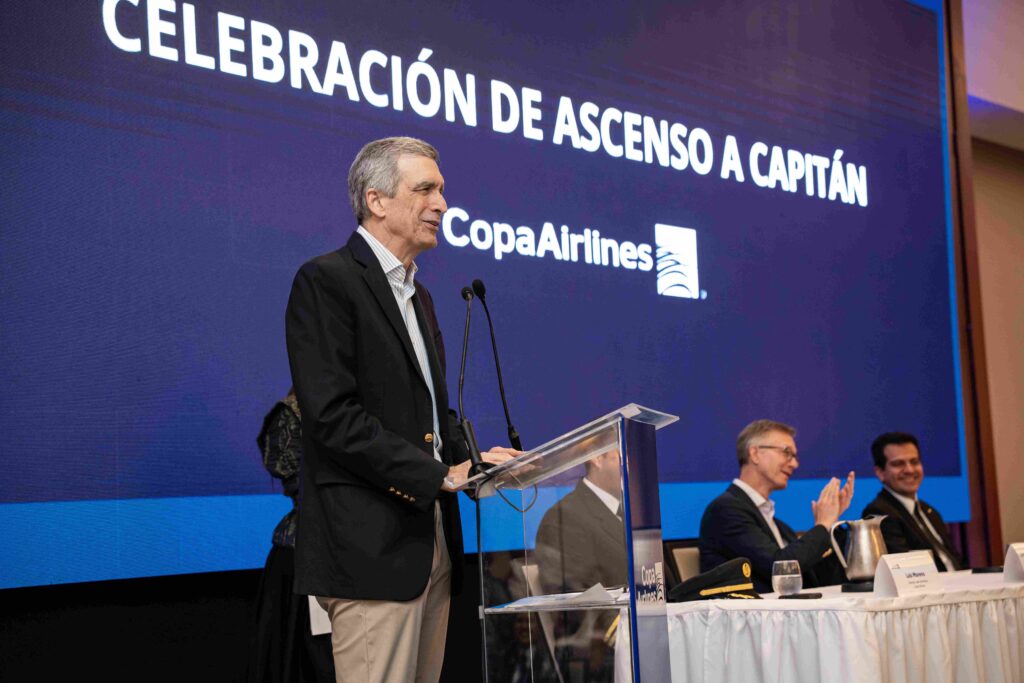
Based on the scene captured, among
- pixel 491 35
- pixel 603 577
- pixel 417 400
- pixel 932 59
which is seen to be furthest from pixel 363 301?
pixel 932 59

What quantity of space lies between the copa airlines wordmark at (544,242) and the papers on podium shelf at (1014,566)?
6.21 feet

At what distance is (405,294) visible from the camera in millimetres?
2332

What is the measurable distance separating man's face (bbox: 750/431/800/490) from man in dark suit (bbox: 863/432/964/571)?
0.58 m

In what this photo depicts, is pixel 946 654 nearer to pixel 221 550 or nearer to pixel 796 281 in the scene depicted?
pixel 221 550

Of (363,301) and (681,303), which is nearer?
(363,301)

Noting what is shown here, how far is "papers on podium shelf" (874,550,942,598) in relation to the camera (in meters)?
2.95

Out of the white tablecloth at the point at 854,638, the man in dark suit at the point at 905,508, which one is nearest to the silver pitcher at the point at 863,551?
the white tablecloth at the point at 854,638

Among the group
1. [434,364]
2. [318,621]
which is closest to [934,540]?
[318,621]

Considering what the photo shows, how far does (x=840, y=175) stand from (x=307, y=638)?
3.88 metres

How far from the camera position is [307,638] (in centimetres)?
322

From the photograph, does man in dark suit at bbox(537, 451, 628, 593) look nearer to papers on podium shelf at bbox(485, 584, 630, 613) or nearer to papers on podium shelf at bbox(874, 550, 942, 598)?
papers on podium shelf at bbox(485, 584, 630, 613)

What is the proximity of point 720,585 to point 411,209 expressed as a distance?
4.76 feet

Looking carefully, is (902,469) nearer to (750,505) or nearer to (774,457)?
(774,457)

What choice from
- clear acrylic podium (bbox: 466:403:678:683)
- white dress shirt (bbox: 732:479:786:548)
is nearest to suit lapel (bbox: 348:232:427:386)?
clear acrylic podium (bbox: 466:403:678:683)
